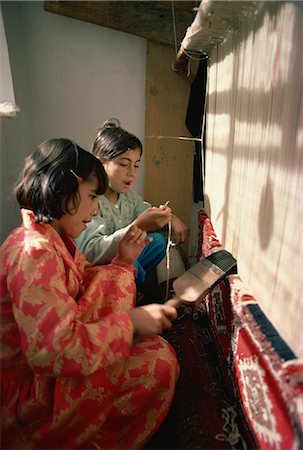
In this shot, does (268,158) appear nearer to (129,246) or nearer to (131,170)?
(129,246)

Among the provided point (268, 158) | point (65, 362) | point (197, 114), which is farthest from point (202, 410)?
point (197, 114)

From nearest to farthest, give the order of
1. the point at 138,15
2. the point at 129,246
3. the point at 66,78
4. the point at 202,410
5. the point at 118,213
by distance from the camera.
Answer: the point at 202,410
the point at 129,246
the point at 118,213
the point at 138,15
the point at 66,78

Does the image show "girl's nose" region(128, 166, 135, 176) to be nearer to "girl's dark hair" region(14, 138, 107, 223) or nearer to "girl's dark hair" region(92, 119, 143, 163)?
"girl's dark hair" region(92, 119, 143, 163)

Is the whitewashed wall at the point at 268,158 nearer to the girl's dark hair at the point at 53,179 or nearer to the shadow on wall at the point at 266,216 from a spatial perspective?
A: the shadow on wall at the point at 266,216

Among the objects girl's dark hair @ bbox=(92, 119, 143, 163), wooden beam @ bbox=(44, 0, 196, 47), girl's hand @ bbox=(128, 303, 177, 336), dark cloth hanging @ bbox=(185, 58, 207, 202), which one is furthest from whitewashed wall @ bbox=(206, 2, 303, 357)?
wooden beam @ bbox=(44, 0, 196, 47)

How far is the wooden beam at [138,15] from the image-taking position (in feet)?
6.97

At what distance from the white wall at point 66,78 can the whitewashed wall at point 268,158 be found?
140 cm

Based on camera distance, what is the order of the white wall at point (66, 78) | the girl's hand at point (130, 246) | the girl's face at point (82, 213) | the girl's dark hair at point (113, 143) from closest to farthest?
the girl's face at point (82, 213)
the girl's hand at point (130, 246)
the girl's dark hair at point (113, 143)
the white wall at point (66, 78)

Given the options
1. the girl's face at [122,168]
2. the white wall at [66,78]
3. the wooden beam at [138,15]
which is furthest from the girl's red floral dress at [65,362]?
the wooden beam at [138,15]

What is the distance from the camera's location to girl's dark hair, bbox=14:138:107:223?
837 millimetres

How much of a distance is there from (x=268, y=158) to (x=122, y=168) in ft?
2.78

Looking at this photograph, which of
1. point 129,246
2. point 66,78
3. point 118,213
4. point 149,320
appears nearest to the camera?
point 149,320

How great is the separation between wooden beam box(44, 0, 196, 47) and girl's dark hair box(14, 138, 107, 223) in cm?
176

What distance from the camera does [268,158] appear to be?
749 mm
